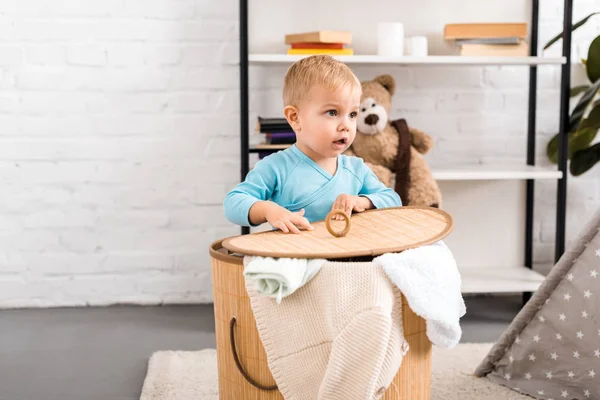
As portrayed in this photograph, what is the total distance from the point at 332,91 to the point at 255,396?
0.61 meters

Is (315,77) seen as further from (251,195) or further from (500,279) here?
(500,279)

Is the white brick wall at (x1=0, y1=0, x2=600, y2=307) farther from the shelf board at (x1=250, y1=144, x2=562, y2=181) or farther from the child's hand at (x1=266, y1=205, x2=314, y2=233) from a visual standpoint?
the child's hand at (x1=266, y1=205, x2=314, y2=233)

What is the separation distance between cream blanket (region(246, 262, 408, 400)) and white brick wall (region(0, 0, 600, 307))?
4.56ft

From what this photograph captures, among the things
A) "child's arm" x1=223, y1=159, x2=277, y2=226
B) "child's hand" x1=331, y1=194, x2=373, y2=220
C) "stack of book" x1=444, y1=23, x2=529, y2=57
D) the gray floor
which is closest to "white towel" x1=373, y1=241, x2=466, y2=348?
"child's hand" x1=331, y1=194, x2=373, y2=220

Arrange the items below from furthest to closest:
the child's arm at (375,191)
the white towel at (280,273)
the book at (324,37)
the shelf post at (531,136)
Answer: the shelf post at (531,136) → the book at (324,37) → the child's arm at (375,191) → the white towel at (280,273)

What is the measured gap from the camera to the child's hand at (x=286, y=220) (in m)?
1.50

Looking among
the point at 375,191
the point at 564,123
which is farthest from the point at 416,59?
the point at 375,191

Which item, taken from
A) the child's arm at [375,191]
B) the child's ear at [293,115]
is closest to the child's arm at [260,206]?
the child's ear at [293,115]

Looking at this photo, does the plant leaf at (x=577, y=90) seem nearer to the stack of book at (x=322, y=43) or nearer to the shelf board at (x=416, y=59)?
the shelf board at (x=416, y=59)

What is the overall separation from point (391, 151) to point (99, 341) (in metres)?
1.07

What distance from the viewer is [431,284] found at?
4.44 ft

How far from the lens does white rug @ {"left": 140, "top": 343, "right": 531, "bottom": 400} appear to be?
1895mm

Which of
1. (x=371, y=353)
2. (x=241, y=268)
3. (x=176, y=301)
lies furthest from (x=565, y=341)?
(x=176, y=301)

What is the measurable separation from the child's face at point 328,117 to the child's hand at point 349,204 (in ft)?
0.34
